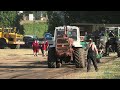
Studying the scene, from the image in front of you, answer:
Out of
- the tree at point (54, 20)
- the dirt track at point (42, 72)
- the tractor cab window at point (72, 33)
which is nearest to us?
the dirt track at point (42, 72)

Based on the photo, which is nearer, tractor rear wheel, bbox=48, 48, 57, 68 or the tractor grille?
the tractor grille

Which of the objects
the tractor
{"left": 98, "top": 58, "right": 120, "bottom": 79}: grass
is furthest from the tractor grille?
{"left": 98, "top": 58, "right": 120, "bottom": 79}: grass

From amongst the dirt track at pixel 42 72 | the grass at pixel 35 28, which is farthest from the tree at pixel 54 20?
the dirt track at pixel 42 72

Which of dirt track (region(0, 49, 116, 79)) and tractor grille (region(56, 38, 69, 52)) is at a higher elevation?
tractor grille (region(56, 38, 69, 52))

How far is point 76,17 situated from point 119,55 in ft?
67.0

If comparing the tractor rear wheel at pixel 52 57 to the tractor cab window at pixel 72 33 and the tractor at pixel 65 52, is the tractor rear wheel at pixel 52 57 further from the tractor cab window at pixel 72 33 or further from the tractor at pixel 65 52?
the tractor cab window at pixel 72 33

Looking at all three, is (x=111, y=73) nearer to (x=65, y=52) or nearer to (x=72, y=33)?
(x=65, y=52)

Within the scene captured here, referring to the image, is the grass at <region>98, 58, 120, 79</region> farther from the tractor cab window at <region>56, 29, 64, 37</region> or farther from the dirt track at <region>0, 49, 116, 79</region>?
the tractor cab window at <region>56, 29, 64, 37</region>

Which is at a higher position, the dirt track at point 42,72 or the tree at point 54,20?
the tree at point 54,20
